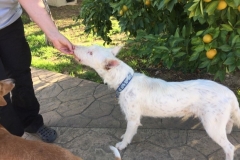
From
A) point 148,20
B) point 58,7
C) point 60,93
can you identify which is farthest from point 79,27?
point 148,20

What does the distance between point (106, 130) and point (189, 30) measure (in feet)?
5.55

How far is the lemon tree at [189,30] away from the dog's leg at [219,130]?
0.49m

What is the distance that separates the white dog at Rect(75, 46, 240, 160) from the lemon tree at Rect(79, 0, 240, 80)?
0.25 m

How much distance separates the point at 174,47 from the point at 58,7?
8.41 meters

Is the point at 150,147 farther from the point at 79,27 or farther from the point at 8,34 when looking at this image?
the point at 79,27

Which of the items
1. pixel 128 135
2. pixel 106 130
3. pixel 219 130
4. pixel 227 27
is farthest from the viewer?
pixel 106 130

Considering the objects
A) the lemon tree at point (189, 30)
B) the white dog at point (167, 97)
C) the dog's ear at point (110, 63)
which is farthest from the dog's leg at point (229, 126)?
the dog's ear at point (110, 63)

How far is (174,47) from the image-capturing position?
3.50m

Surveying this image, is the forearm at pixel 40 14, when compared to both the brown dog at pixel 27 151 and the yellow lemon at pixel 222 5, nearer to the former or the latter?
the brown dog at pixel 27 151

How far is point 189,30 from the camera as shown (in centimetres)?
367

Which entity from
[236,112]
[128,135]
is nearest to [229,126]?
[236,112]

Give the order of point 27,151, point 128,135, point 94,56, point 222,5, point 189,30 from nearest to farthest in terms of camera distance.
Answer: point 27,151, point 222,5, point 94,56, point 189,30, point 128,135

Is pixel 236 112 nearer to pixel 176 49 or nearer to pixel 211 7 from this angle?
pixel 176 49

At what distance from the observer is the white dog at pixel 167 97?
3283mm
